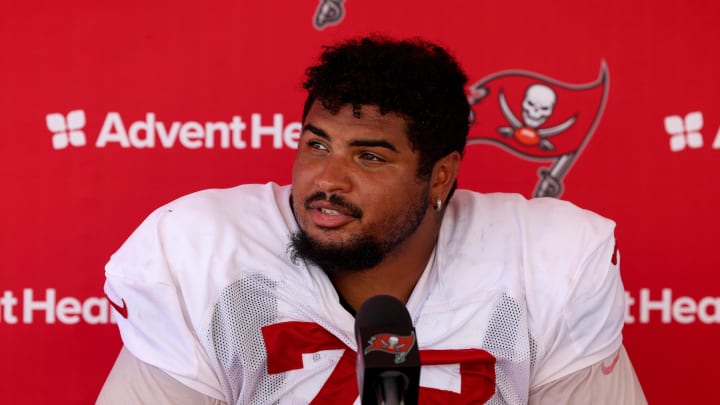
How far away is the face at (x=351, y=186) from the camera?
1684 mm

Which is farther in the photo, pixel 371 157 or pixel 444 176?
pixel 444 176

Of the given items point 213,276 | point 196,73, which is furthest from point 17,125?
point 213,276

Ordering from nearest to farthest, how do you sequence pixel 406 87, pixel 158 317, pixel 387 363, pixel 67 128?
pixel 387 363
pixel 158 317
pixel 406 87
pixel 67 128

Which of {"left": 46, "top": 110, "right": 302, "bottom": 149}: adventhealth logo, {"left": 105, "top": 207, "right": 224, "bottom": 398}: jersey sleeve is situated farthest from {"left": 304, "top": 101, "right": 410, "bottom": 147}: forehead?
{"left": 46, "top": 110, "right": 302, "bottom": 149}: adventhealth logo

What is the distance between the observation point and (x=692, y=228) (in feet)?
7.15

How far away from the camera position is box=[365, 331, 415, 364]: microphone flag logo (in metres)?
0.99

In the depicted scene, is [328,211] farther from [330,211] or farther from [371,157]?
[371,157]

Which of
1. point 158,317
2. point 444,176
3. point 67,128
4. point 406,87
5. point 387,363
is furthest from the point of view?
point 67,128

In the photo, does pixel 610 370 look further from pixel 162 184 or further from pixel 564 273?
pixel 162 184

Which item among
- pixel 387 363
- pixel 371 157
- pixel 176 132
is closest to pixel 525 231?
pixel 371 157

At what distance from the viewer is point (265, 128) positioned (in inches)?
84.2

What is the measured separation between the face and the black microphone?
2.18ft

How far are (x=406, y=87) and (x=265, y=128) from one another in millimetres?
470

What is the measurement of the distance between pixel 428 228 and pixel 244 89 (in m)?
0.51
